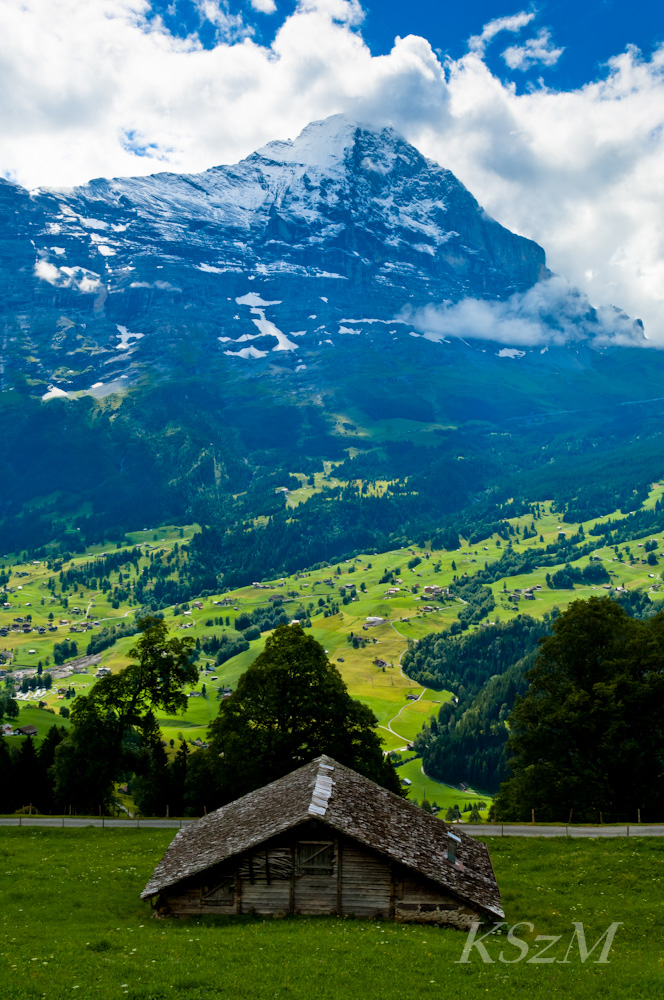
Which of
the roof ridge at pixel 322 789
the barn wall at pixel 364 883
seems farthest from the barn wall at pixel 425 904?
the roof ridge at pixel 322 789

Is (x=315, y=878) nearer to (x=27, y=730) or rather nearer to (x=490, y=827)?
(x=490, y=827)

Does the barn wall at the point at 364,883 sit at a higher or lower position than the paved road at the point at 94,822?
higher

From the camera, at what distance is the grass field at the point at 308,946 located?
21312mm

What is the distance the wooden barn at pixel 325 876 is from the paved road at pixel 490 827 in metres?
10.0

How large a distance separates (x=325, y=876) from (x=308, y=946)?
18.7ft

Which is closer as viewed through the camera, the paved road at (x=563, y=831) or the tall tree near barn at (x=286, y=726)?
the paved road at (x=563, y=831)

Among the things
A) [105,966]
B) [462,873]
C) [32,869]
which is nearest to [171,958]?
[105,966]

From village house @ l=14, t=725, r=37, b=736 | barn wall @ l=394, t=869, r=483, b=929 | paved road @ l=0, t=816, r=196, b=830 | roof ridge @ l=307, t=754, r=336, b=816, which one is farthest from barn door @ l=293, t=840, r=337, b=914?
village house @ l=14, t=725, r=37, b=736

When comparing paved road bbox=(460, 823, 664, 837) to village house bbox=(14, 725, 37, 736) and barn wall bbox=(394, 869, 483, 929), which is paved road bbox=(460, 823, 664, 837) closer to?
barn wall bbox=(394, 869, 483, 929)

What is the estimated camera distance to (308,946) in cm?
2533

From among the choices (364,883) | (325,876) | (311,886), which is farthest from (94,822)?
(364,883)

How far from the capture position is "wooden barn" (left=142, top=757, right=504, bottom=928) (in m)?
30.3

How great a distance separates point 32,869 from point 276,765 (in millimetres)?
24274

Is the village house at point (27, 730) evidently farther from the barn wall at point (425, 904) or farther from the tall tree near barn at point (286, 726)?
the barn wall at point (425, 904)
